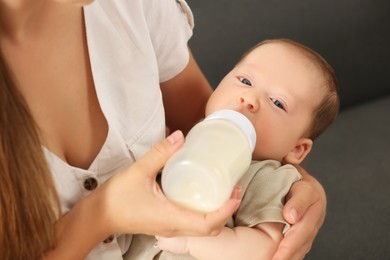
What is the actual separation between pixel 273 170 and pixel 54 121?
0.40m

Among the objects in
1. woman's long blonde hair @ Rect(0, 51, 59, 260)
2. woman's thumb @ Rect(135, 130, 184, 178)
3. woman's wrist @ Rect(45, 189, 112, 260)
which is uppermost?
woman's long blonde hair @ Rect(0, 51, 59, 260)

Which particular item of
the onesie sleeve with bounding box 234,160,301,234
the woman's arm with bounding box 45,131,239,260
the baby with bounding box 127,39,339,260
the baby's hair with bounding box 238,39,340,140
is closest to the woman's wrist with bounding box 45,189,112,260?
the woman's arm with bounding box 45,131,239,260

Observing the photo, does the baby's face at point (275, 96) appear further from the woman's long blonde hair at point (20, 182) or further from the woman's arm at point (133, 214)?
the woman's long blonde hair at point (20, 182)

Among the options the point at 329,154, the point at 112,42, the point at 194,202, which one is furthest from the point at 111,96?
the point at 329,154

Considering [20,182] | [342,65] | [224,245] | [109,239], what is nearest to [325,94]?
[224,245]

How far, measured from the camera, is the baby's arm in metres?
0.91

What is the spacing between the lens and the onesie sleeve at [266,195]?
3.17 feet

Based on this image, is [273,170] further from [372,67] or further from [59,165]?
[372,67]

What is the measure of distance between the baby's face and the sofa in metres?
0.55

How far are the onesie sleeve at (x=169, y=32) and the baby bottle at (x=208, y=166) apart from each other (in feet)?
1.07

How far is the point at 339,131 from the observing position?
1.86 m

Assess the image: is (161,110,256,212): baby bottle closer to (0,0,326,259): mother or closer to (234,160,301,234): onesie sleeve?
(0,0,326,259): mother

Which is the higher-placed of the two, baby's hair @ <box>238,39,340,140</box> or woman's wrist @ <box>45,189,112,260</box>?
woman's wrist @ <box>45,189,112,260</box>

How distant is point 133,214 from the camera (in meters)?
0.85
